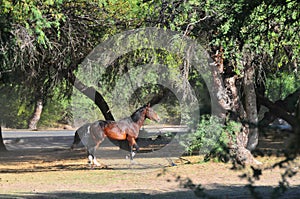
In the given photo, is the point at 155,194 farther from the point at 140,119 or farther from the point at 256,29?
the point at 140,119

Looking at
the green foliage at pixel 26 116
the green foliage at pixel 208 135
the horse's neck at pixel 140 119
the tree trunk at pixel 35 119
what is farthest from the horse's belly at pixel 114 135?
the green foliage at pixel 26 116

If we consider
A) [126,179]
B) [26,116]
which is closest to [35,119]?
[26,116]

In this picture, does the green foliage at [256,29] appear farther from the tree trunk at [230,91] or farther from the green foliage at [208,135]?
the green foliage at [208,135]

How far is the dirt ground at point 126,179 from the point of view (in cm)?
1526

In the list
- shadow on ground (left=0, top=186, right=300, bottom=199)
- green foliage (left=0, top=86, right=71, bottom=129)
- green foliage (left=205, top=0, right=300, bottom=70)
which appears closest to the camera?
green foliage (left=205, top=0, right=300, bottom=70)

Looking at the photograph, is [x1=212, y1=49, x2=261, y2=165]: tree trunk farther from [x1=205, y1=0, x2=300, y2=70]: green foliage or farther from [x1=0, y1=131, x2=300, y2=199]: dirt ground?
[x1=0, y1=131, x2=300, y2=199]: dirt ground

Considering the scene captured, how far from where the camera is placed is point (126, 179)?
Answer: 1930cm

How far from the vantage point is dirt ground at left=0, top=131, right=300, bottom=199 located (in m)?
15.3

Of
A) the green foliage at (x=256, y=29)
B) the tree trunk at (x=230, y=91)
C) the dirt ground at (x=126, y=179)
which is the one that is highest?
the green foliage at (x=256, y=29)

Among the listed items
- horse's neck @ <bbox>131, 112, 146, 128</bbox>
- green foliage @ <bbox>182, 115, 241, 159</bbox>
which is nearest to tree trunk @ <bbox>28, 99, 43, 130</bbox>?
green foliage @ <bbox>182, 115, 241, 159</bbox>

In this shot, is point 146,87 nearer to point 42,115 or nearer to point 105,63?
point 105,63

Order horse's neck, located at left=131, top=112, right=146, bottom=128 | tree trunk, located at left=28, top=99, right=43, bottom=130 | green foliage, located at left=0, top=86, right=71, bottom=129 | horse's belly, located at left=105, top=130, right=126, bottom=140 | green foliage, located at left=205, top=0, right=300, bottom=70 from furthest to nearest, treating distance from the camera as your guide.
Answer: green foliage, located at left=0, top=86, right=71, bottom=129 → tree trunk, located at left=28, top=99, right=43, bottom=130 → horse's belly, located at left=105, top=130, right=126, bottom=140 → horse's neck, located at left=131, top=112, right=146, bottom=128 → green foliage, located at left=205, top=0, right=300, bottom=70

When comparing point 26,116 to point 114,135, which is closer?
point 114,135

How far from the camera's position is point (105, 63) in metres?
25.0
